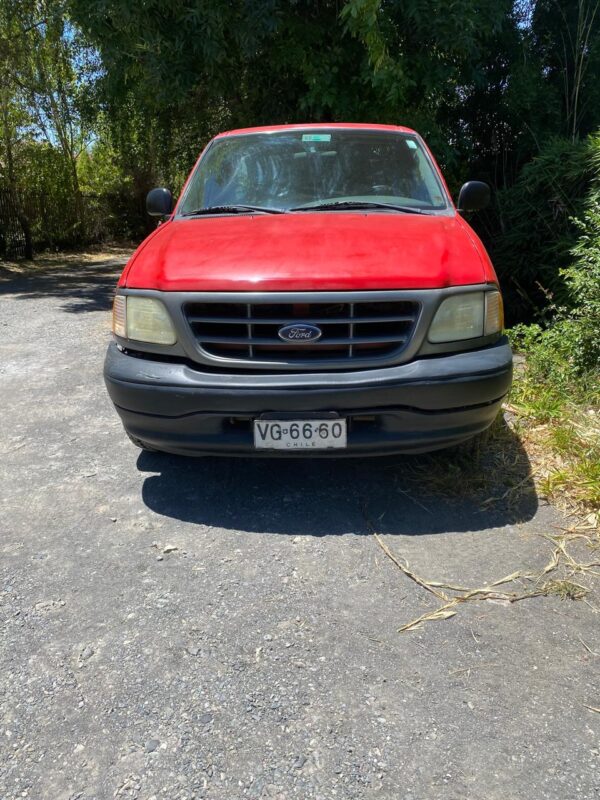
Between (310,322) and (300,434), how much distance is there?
0.48 meters

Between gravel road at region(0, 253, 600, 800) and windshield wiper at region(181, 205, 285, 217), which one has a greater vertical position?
windshield wiper at region(181, 205, 285, 217)

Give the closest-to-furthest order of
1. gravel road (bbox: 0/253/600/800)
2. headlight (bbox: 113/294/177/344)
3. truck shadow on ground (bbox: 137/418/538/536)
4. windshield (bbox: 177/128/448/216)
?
gravel road (bbox: 0/253/600/800) < headlight (bbox: 113/294/177/344) < truck shadow on ground (bbox: 137/418/538/536) < windshield (bbox: 177/128/448/216)

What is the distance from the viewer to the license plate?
2.74 m

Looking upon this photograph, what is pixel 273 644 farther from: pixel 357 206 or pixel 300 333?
pixel 357 206

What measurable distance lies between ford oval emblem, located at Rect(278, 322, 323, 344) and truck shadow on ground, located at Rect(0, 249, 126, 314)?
647 centimetres

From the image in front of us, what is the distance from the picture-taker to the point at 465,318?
9.29 ft

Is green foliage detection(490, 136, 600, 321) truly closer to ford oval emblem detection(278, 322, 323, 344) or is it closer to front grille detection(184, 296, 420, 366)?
front grille detection(184, 296, 420, 366)

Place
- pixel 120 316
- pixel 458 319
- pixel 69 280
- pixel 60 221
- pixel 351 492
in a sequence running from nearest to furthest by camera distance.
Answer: pixel 458 319 → pixel 120 316 → pixel 351 492 → pixel 69 280 → pixel 60 221

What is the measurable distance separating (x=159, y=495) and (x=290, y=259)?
1373 millimetres

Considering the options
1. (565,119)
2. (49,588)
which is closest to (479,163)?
(565,119)

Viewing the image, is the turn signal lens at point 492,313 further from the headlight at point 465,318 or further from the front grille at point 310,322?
the front grille at point 310,322

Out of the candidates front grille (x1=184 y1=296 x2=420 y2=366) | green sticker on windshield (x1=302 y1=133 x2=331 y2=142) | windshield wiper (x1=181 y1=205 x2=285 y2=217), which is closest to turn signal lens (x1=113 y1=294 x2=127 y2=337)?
front grille (x1=184 y1=296 x2=420 y2=366)

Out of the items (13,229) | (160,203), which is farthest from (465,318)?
(13,229)

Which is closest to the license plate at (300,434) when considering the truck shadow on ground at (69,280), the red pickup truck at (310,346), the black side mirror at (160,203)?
the red pickup truck at (310,346)
